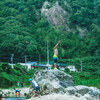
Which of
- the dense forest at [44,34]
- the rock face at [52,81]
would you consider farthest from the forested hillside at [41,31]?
the rock face at [52,81]

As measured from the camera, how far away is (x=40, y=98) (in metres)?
13.0

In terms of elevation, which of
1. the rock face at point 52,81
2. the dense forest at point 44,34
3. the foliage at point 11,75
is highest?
the dense forest at point 44,34

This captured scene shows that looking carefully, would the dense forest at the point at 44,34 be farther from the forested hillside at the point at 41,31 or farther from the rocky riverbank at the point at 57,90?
the rocky riverbank at the point at 57,90

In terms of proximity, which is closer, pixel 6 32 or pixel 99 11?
pixel 6 32

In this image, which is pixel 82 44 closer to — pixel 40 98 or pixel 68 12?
pixel 68 12

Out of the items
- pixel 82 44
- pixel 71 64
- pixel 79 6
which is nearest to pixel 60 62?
pixel 71 64

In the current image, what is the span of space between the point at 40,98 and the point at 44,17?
60802 millimetres

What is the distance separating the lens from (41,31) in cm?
6575

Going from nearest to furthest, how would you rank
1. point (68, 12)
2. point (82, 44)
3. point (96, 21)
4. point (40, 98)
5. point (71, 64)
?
1. point (40, 98)
2. point (71, 64)
3. point (82, 44)
4. point (96, 21)
5. point (68, 12)

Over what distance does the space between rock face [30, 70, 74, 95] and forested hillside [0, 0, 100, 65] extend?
32684 mm

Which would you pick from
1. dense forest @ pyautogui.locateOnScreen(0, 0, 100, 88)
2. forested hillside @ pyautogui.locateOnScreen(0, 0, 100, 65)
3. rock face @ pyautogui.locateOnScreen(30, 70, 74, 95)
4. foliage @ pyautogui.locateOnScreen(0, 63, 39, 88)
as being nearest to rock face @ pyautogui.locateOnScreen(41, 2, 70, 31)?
dense forest @ pyautogui.locateOnScreen(0, 0, 100, 88)

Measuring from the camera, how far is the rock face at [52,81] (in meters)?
13.8

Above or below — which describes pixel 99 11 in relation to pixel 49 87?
above

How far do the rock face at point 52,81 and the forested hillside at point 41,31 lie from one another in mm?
32684
